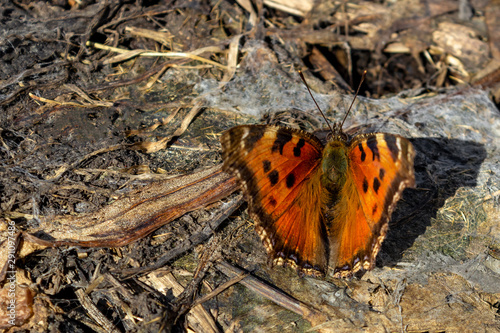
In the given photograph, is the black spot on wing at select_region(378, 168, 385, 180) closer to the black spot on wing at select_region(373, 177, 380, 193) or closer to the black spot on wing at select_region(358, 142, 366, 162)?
the black spot on wing at select_region(373, 177, 380, 193)

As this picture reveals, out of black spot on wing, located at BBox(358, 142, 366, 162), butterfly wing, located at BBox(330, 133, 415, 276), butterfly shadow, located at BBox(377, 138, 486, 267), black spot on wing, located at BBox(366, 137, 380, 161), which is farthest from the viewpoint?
butterfly shadow, located at BBox(377, 138, 486, 267)

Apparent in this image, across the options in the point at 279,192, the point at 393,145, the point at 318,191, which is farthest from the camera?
the point at 318,191

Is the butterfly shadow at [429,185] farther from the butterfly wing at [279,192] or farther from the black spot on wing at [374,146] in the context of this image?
the black spot on wing at [374,146]

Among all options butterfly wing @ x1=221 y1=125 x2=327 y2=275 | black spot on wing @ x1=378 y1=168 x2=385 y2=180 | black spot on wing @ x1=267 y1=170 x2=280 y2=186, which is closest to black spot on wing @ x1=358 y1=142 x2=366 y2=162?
black spot on wing @ x1=378 y1=168 x2=385 y2=180

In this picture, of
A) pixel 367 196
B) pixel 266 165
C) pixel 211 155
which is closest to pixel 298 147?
pixel 266 165

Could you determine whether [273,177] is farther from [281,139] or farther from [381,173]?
[381,173]

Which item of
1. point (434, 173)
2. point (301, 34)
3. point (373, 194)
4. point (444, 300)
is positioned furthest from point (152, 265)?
point (301, 34)

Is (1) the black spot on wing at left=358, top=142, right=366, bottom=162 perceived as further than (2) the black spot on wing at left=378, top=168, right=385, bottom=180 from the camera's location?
Yes
